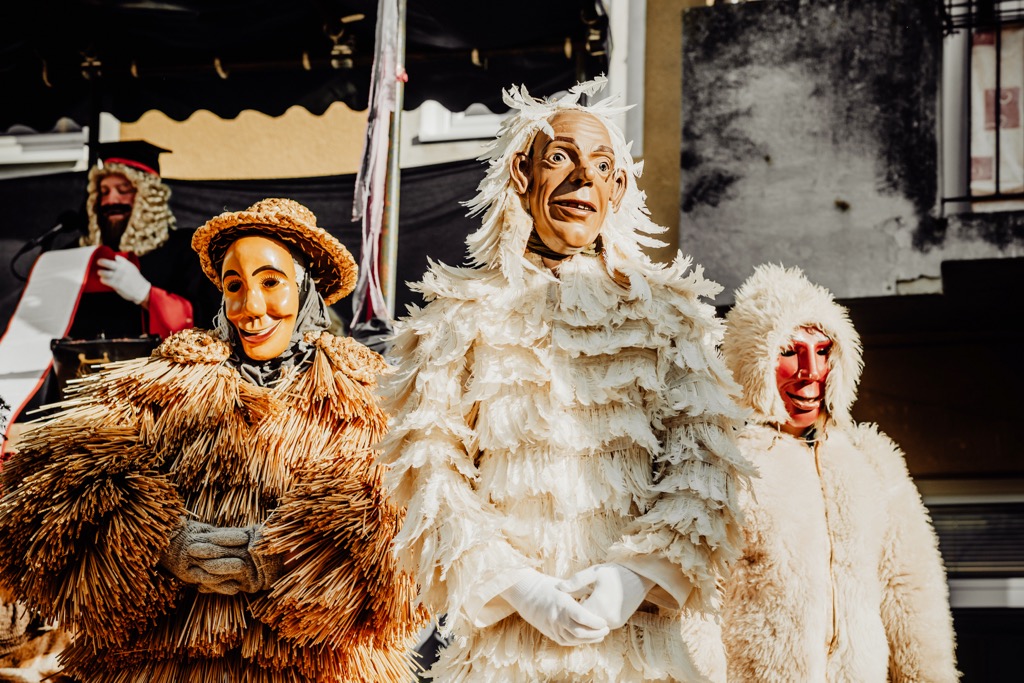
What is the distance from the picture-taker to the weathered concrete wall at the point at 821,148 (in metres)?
5.52

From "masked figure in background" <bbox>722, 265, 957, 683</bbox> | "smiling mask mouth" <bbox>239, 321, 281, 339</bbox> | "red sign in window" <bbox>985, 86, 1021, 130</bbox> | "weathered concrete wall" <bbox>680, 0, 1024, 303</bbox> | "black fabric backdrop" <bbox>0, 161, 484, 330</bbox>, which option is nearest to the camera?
"masked figure in background" <bbox>722, 265, 957, 683</bbox>

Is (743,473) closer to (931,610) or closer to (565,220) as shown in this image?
(565,220)

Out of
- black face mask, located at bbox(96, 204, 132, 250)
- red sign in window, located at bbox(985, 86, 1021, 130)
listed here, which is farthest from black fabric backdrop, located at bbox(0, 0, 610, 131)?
red sign in window, located at bbox(985, 86, 1021, 130)

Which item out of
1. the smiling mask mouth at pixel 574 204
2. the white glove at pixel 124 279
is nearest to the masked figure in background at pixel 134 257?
the white glove at pixel 124 279

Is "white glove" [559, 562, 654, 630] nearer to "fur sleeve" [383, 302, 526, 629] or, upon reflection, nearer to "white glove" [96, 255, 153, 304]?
"fur sleeve" [383, 302, 526, 629]

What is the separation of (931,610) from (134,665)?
2201mm

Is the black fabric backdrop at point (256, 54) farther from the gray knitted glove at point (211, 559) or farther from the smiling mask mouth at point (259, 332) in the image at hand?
the gray knitted glove at point (211, 559)

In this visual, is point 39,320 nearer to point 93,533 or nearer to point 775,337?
point 93,533

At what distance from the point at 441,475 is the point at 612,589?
1.55 feet

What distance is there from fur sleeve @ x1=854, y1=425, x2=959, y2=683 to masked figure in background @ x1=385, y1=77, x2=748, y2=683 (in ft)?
A: 3.29

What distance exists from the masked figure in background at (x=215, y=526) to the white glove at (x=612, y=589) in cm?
82

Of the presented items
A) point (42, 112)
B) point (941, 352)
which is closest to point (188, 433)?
point (42, 112)

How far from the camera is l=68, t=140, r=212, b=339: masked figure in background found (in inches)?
238

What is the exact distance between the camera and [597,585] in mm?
3082
